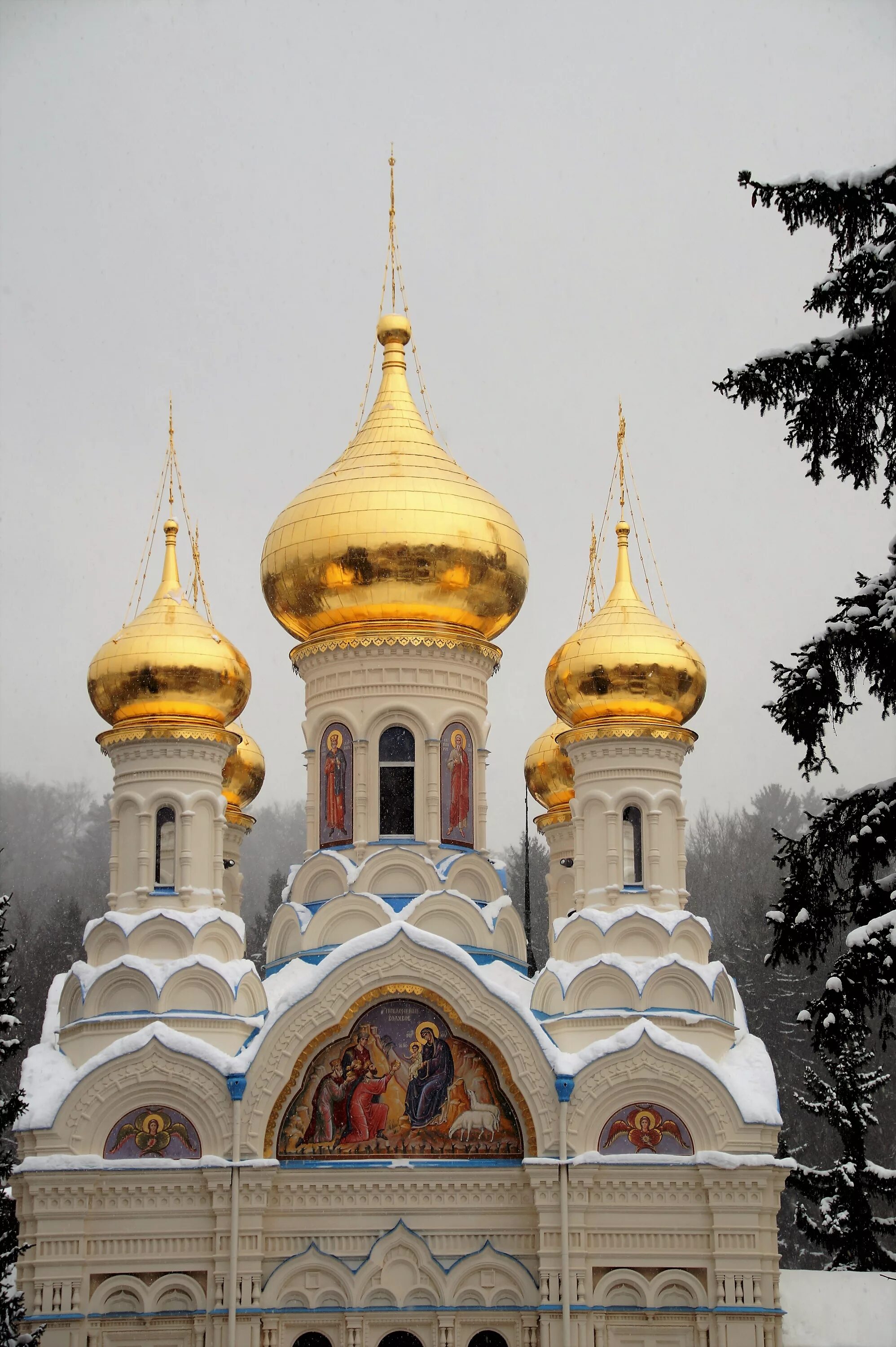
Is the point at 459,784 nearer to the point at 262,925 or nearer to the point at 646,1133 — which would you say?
the point at 646,1133

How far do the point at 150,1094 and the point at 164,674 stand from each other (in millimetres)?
3735

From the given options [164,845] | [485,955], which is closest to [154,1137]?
[164,845]

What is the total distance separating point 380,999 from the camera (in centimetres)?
1559

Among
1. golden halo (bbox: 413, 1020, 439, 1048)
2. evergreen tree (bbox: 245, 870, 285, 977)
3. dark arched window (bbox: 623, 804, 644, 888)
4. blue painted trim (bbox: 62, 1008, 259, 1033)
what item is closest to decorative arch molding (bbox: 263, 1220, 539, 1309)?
golden halo (bbox: 413, 1020, 439, 1048)

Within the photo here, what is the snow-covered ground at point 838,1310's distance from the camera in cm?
1563

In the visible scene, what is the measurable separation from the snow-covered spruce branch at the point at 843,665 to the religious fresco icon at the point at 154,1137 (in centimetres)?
925

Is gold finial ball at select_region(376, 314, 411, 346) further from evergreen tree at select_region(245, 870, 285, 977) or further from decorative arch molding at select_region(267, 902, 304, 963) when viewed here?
evergreen tree at select_region(245, 870, 285, 977)

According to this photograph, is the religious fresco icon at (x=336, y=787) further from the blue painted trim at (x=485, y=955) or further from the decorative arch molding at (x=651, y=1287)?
the decorative arch molding at (x=651, y=1287)

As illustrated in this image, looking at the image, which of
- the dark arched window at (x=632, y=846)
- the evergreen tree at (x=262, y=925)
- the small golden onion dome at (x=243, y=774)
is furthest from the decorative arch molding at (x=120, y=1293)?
the evergreen tree at (x=262, y=925)

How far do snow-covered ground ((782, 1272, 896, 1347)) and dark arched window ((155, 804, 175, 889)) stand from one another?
6.52 m

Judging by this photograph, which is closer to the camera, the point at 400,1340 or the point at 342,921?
the point at 400,1340

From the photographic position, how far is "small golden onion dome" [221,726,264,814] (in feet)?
67.3

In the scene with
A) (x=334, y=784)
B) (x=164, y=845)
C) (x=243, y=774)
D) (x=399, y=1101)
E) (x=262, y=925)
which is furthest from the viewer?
(x=262, y=925)

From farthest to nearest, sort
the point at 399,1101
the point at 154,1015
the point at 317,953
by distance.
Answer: the point at 317,953, the point at 154,1015, the point at 399,1101
